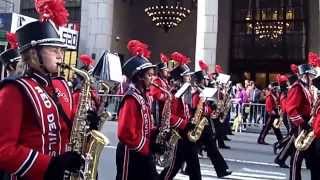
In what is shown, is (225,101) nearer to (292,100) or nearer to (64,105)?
(292,100)

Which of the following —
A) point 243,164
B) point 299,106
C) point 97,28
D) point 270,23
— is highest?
point 270,23

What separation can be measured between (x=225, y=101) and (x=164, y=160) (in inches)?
302

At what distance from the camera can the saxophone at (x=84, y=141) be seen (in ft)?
12.3

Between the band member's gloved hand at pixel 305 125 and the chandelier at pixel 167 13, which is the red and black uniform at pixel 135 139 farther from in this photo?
the chandelier at pixel 167 13

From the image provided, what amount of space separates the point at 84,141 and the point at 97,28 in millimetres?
24273

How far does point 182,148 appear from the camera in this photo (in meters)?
8.33

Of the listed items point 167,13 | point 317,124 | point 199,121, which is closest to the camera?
point 317,124

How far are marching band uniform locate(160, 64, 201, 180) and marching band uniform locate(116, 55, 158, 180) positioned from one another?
2073 mm

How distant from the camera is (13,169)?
3.46 metres

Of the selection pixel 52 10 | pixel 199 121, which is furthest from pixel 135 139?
pixel 199 121

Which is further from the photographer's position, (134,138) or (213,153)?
(213,153)

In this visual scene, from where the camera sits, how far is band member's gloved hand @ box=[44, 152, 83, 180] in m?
3.43

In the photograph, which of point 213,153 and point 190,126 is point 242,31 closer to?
point 213,153

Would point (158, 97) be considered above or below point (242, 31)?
below
